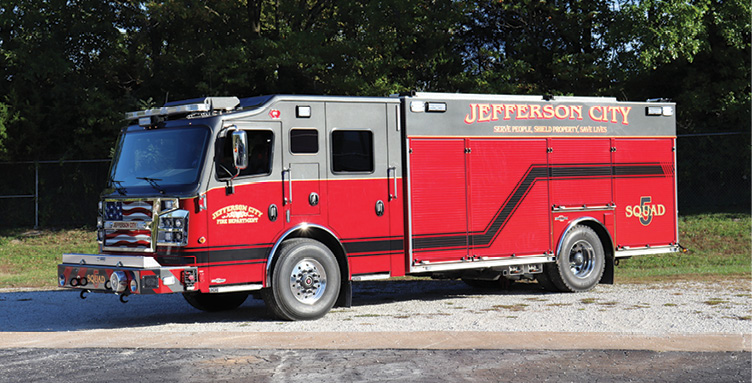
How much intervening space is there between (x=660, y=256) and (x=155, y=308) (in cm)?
1122

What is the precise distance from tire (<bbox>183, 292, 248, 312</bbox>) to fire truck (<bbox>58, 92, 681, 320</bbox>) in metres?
0.03

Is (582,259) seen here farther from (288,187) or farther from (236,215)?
(236,215)

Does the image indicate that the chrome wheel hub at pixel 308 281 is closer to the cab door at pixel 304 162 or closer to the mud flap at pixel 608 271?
the cab door at pixel 304 162

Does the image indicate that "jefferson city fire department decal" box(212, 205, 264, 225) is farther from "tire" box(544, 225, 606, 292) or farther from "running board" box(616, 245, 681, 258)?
"running board" box(616, 245, 681, 258)

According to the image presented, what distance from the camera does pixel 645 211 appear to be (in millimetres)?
14914

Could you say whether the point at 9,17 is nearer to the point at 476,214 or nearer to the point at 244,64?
the point at 244,64

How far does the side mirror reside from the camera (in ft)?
35.2

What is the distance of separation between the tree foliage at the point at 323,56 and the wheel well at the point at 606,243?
27.2 feet

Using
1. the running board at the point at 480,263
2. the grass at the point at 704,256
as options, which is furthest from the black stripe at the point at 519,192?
the grass at the point at 704,256

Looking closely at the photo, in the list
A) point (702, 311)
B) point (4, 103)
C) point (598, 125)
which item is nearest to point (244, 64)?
point (4, 103)

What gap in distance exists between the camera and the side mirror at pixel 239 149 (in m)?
10.7

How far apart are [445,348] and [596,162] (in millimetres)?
6167

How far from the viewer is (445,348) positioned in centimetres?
921

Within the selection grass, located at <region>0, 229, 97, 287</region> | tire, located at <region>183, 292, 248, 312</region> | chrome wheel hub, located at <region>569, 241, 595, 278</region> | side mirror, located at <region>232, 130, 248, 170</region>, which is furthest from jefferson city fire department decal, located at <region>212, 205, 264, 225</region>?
→ grass, located at <region>0, 229, 97, 287</region>
